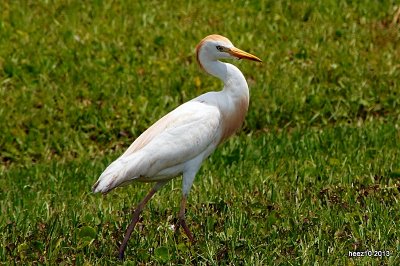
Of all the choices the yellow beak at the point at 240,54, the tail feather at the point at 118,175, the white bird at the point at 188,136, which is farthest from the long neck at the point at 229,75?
the tail feather at the point at 118,175

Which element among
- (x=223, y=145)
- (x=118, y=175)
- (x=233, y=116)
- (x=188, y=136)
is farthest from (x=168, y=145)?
(x=223, y=145)

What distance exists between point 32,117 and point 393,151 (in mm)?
4041

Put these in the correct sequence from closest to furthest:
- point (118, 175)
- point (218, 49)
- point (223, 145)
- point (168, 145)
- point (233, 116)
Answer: point (118, 175), point (168, 145), point (218, 49), point (233, 116), point (223, 145)

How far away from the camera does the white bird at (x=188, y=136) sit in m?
5.40

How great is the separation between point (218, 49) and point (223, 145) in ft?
9.86

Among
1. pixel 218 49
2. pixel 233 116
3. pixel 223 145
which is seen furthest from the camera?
pixel 223 145

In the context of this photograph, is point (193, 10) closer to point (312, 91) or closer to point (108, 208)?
point (312, 91)

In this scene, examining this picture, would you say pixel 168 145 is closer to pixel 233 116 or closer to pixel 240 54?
pixel 233 116

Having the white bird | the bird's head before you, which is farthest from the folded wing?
the bird's head

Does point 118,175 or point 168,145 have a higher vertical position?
point 168,145

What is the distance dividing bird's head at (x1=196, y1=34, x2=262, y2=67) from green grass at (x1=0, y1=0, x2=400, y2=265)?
1.10m

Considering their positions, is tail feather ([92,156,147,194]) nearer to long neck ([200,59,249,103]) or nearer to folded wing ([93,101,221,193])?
folded wing ([93,101,221,193])

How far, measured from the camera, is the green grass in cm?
555

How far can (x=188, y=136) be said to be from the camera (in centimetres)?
548
